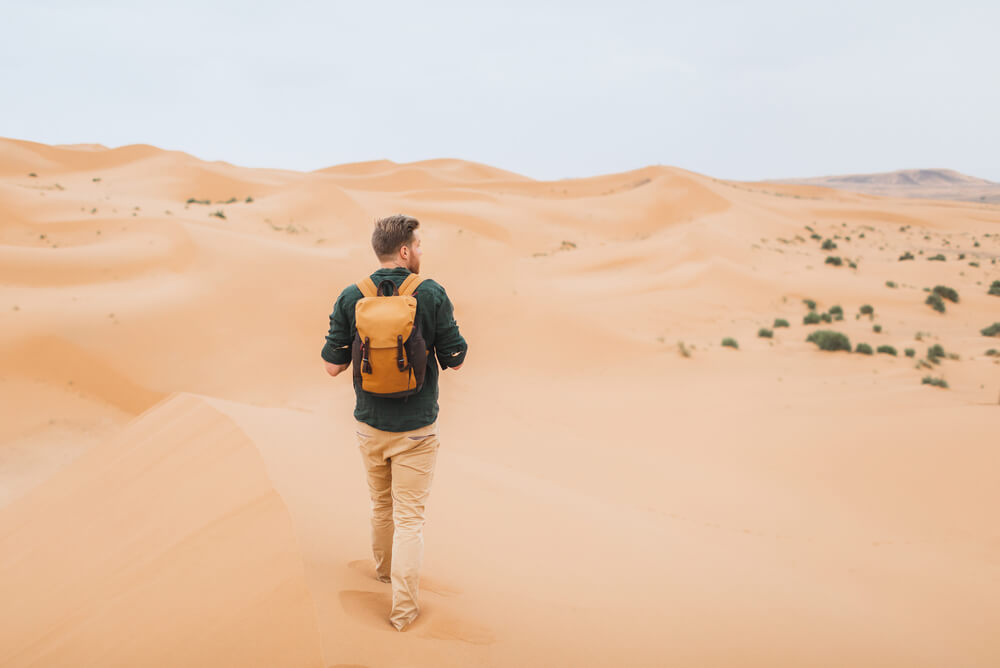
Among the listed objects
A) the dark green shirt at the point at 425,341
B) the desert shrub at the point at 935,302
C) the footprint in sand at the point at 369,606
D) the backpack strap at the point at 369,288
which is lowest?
the desert shrub at the point at 935,302

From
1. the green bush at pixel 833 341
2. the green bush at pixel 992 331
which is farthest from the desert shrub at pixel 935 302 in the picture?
the green bush at pixel 833 341

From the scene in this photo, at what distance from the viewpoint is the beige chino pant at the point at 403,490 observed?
264 cm

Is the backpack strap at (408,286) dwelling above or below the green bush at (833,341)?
above

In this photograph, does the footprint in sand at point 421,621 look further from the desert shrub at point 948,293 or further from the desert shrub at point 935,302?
the desert shrub at point 948,293

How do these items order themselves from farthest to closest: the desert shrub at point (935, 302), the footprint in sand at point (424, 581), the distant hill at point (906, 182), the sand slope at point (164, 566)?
1. the distant hill at point (906, 182)
2. the desert shrub at point (935, 302)
3. the footprint in sand at point (424, 581)
4. the sand slope at point (164, 566)

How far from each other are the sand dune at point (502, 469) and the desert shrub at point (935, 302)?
484 millimetres

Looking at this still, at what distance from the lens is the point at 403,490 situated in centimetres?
276

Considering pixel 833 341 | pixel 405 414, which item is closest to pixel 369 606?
pixel 405 414

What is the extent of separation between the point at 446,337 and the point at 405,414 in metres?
0.38

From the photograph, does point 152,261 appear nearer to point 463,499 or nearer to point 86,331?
point 86,331

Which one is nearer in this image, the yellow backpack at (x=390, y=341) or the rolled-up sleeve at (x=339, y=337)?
the yellow backpack at (x=390, y=341)

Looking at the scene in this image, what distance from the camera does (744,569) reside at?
422cm

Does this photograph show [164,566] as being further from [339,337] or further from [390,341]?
[390,341]

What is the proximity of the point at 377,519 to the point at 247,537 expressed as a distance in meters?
0.67
